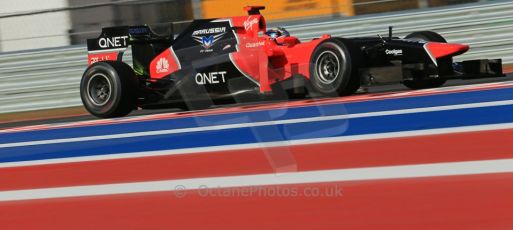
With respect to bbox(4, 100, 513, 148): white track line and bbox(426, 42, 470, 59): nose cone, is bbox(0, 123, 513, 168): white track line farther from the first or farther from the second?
bbox(426, 42, 470, 59): nose cone

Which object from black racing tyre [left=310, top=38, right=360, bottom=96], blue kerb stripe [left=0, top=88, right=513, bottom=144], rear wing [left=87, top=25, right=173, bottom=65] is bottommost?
blue kerb stripe [left=0, top=88, right=513, bottom=144]

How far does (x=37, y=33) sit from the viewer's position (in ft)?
40.1

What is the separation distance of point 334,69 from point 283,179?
331 centimetres

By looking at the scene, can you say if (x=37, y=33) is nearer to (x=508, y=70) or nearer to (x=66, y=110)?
(x=66, y=110)

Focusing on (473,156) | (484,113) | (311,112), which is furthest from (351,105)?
(473,156)

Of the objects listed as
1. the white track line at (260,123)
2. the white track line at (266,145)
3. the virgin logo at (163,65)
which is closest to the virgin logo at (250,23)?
the virgin logo at (163,65)

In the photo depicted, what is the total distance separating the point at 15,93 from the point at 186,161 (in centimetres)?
825

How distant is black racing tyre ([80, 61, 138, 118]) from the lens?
7969mm

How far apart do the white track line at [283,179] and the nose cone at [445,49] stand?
11.1ft

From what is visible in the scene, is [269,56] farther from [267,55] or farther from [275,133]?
[275,133]

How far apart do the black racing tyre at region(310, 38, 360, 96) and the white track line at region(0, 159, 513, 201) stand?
304 centimetres

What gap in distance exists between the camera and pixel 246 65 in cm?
749

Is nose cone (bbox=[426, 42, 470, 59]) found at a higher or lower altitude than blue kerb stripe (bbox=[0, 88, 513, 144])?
higher

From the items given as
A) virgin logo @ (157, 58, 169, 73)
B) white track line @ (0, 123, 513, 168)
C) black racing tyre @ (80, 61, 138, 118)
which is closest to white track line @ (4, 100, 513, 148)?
white track line @ (0, 123, 513, 168)
